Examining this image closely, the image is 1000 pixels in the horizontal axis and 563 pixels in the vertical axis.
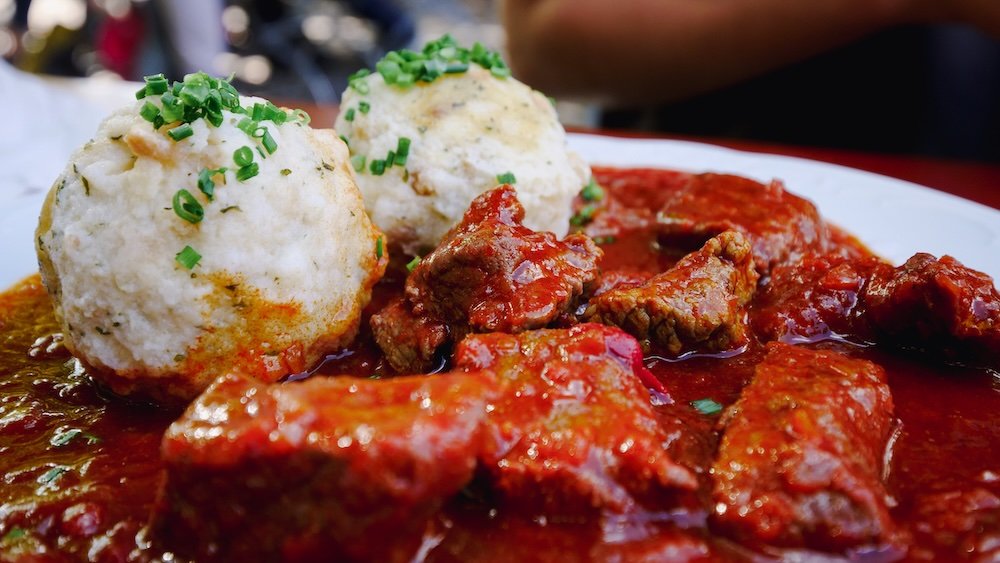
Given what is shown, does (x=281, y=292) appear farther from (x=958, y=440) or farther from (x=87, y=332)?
(x=958, y=440)

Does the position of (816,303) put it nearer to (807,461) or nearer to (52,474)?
(807,461)

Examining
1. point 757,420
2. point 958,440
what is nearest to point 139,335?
point 757,420

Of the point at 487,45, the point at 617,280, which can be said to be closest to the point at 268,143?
the point at 617,280

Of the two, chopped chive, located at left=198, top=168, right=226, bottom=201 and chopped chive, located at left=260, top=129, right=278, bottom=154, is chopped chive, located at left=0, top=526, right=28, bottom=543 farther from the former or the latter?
chopped chive, located at left=260, top=129, right=278, bottom=154

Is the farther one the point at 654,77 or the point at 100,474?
the point at 654,77

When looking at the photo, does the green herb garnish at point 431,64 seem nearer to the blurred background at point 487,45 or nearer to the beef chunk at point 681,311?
the blurred background at point 487,45

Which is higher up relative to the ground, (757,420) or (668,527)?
(757,420)

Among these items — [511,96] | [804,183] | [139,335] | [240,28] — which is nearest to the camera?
[139,335]
